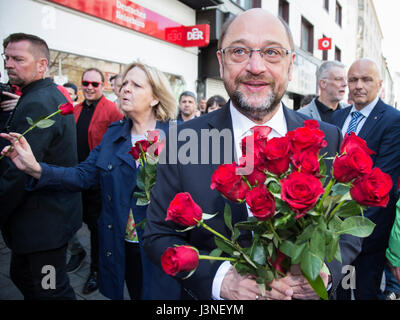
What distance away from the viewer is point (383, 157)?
107 inches

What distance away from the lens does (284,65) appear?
145 centimetres

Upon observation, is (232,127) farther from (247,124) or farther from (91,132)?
(91,132)

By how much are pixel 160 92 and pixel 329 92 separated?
9.35 ft

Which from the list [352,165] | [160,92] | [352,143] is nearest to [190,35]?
[160,92]

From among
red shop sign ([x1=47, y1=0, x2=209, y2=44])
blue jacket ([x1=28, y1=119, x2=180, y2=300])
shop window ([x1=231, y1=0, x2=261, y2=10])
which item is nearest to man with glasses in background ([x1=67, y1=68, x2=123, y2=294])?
blue jacket ([x1=28, y1=119, x2=180, y2=300])

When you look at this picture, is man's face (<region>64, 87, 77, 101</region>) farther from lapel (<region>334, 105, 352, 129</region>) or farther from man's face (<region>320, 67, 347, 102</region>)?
lapel (<region>334, 105, 352, 129</region>)

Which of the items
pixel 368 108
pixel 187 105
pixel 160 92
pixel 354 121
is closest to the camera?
pixel 160 92

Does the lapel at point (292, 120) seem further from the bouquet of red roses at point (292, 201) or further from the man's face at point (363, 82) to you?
the man's face at point (363, 82)

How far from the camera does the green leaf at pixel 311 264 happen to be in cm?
86

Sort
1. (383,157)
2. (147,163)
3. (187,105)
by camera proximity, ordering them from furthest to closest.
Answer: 1. (187,105)
2. (383,157)
3. (147,163)

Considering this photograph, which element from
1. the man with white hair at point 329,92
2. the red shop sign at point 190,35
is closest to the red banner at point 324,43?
the red shop sign at point 190,35

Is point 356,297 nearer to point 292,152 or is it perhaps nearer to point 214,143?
point 214,143

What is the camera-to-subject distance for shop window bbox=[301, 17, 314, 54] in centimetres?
1881

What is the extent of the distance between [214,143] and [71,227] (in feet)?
5.55
